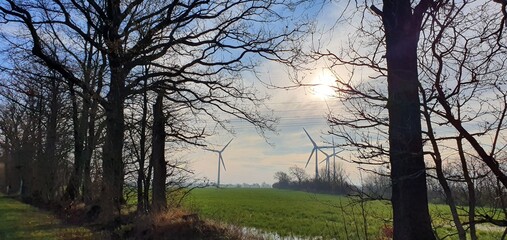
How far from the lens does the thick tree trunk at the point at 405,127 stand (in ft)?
20.1

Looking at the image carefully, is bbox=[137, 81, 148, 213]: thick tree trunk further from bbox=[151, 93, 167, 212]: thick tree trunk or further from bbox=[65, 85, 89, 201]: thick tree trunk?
bbox=[65, 85, 89, 201]: thick tree trunk

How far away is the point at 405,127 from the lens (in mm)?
6301

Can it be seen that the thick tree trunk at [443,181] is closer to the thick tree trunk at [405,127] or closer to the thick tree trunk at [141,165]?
the thick tree trunk at [405,127]

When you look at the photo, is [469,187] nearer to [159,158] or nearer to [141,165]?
[159,158]

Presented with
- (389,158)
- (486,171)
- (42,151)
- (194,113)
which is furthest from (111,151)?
(42,151)

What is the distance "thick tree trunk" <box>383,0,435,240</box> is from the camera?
6129mm

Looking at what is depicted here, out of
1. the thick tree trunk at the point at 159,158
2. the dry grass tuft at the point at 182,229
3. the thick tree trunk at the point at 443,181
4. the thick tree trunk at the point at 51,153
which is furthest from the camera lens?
the thick tree trunk at the point at 51,153

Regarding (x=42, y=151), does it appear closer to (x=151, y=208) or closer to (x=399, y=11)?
(x=151, y=208)

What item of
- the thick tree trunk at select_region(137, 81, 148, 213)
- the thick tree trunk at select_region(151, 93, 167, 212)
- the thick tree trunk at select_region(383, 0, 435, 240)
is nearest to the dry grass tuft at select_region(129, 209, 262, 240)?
the thick tree trunk at select_region(151, 93, 167, 212)

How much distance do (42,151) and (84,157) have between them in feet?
37.4

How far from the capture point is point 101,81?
84.5ft

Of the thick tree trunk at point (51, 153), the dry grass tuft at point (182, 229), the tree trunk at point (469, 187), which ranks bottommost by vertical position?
the dry grass tuft at point (182, 229)

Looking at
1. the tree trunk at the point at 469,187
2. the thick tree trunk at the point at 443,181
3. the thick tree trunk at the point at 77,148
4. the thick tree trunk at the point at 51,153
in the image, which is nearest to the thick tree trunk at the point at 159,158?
the thick tree trunk at the point at 443,181

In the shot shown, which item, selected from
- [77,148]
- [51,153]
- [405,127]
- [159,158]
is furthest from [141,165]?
[51,153]
